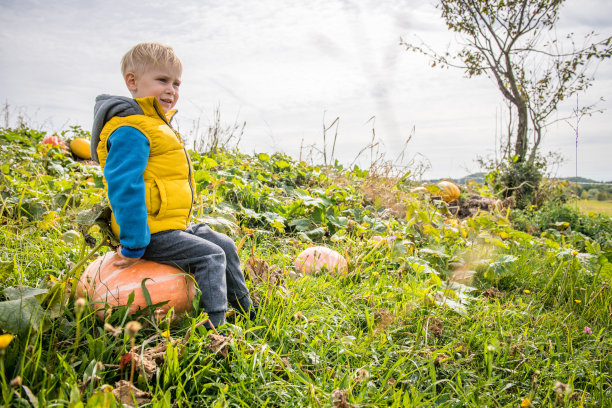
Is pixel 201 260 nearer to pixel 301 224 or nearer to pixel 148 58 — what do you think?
pixel 148 58

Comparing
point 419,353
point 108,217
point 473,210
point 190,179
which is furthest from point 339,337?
point 473,210

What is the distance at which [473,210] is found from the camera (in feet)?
20.4

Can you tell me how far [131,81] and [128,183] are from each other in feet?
2.01

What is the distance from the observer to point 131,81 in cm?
194

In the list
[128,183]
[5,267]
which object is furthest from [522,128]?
[5,267]

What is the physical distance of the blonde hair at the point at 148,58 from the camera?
6.14 feet

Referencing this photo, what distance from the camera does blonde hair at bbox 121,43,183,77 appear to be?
1.87 m

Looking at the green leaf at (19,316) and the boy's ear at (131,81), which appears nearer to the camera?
the green leaf at (19,316)

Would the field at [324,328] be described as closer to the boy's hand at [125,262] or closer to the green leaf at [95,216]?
the green leaf at [95,216]

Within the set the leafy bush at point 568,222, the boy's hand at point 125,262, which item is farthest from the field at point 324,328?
the leafy bush at point 568,222

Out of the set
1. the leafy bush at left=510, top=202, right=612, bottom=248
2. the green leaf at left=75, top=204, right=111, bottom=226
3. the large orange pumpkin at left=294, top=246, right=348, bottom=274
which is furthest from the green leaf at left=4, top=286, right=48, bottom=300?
the leafy bush at left=510, top=202, right=612, bottom=248

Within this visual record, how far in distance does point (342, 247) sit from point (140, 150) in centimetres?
194

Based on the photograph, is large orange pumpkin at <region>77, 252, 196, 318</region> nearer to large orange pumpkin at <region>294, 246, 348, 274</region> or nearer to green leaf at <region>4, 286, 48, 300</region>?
green leaf at <region>4, 286, 48, 300</region>

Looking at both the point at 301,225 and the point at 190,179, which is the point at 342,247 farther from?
the point at 190,179
